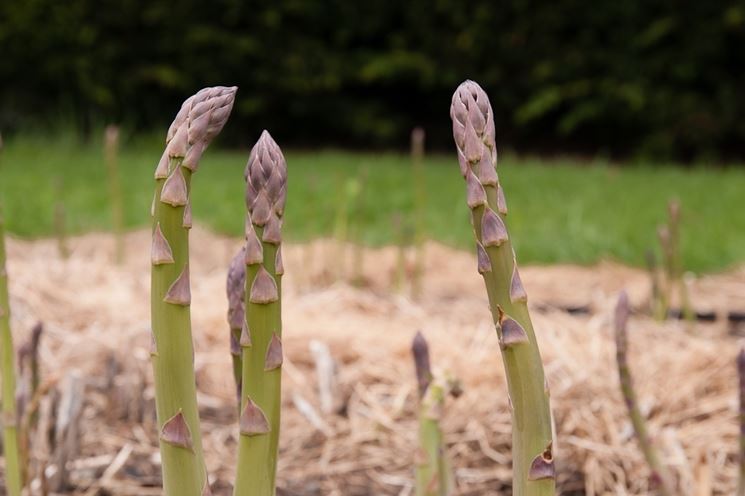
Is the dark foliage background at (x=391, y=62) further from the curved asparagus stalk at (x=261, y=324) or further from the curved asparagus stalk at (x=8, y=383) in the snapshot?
the curved asparagus stalk at (x=261, y=324)

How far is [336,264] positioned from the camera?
3.00 m

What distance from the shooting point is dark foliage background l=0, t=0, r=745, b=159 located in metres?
9.00

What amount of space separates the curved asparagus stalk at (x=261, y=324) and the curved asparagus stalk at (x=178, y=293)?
4 cm

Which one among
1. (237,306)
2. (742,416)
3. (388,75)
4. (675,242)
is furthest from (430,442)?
(388,75)

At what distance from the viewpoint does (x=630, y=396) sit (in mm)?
1086

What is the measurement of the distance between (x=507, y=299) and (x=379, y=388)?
50.7 inches

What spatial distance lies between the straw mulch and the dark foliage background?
6.81 m

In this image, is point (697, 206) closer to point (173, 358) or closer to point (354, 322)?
point (354, 322)

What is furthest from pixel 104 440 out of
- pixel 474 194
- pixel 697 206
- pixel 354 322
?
pixel 697 206

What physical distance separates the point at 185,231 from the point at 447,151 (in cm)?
1007

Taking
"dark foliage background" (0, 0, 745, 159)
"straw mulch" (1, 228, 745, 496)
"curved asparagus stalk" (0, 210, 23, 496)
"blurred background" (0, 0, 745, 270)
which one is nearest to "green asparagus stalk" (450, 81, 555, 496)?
"curved asparagus stalk" (0, 210, 23, 496)

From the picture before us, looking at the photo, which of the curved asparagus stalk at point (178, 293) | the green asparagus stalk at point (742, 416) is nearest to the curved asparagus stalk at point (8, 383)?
the curved asparagus stalk at point (178, 293)

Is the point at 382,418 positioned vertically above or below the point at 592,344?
below

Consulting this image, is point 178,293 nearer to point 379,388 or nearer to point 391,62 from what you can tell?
point 379,388
